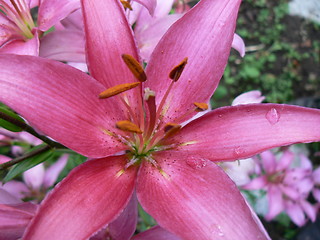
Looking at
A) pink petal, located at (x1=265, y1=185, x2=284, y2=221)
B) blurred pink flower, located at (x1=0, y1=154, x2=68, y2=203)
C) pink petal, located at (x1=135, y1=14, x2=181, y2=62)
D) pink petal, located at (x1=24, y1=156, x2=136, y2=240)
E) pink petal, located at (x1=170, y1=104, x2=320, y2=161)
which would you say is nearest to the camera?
pink petal, located at (x1=24, y1=156, x2=136, y2=240)

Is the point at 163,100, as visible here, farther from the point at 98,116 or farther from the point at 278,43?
the point at 278,43

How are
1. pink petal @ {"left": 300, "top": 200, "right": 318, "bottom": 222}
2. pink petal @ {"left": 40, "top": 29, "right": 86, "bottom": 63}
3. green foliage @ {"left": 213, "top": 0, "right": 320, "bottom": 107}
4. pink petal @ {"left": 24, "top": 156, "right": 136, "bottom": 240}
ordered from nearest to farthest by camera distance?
pink petal @ {"left": 24, "top": 156, "right": 136, "bottom": 240} → pink petal @ {"left": 40, "top": 29, "right": 86, "bottom": 63} → pink petal @ {"left": 300, "top": 200, "right": 318, "bottom": 222} → green foliage @ {"left": 213, "top": 0, "right": 320, "bottom": 107}

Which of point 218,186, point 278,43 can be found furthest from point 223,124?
point 278,43

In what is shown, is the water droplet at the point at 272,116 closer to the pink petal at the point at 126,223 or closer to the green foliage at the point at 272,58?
the pink petal at the point at 126,223

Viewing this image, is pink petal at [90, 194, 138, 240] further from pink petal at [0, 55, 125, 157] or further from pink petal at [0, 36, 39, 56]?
pink petal at [0, 36, 39, 56]

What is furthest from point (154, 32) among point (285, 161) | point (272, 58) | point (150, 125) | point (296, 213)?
point (272, 58)

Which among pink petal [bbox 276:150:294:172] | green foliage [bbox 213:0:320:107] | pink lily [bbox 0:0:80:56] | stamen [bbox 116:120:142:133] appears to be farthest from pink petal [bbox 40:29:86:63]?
green foliage [bbox 213:0:320:107]
